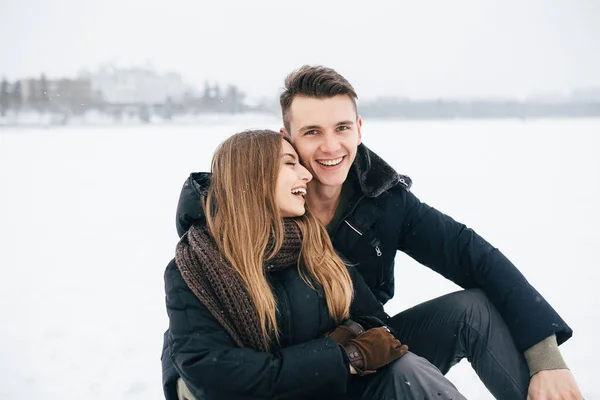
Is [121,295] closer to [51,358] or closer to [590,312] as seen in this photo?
[51,358]

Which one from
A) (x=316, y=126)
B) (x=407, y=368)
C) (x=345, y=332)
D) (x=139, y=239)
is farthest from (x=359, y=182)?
(x=139, y=239)

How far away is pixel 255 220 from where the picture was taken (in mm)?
1625

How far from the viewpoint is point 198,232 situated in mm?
1604

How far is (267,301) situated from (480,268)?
742 mm

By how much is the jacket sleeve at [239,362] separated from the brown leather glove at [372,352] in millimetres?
44

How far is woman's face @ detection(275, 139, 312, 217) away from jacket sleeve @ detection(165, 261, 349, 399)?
16.0 inches

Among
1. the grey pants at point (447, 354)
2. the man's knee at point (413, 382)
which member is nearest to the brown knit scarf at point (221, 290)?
the grey pants at point (447, 354)

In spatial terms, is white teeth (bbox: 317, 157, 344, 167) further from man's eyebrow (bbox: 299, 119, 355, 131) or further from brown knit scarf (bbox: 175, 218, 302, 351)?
brown knit scarf (bbox: 175, 218, 302, 351)

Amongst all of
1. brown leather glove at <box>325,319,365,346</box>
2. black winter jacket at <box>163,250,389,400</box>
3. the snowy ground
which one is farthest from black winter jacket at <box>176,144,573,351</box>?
the snowy ground

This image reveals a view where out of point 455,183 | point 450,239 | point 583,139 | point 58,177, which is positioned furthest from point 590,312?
point 583,139

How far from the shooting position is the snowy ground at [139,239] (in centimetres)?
294

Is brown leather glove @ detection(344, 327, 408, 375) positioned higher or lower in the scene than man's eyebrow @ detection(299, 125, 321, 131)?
lower

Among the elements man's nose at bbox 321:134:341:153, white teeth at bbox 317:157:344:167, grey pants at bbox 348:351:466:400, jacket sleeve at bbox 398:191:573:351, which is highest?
man's nose at bbox 321:134:341:153

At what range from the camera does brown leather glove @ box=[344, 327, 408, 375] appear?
1439 millimetres
